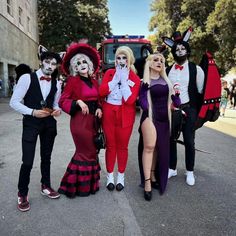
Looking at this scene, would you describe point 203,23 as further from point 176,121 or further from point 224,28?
point 176,121

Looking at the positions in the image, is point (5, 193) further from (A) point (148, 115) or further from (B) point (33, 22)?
(B) point (33, 22)

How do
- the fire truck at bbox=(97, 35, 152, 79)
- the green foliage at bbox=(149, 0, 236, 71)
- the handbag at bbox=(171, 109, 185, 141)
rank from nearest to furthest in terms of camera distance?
the handbag at bbox=(171, 109, 185, 141) < the fire truck at bbox=(97, 35, 152, 79) < the green foliage at bbox=(149, 0, 236, 71)

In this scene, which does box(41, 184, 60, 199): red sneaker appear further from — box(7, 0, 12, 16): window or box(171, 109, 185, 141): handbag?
box(7, 0, 12, 16): window

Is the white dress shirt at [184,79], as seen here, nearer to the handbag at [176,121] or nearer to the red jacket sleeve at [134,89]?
the handbag at [176,121]

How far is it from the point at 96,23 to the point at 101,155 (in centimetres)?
2470

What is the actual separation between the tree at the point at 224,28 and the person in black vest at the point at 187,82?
691 inches

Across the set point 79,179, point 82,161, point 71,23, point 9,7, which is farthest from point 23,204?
point 71,23

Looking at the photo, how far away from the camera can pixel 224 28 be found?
21047mm

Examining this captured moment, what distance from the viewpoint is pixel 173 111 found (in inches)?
155

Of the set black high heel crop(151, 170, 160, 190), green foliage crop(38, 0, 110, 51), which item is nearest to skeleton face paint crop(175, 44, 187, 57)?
black high heel crop(151, 170, 160, 190)

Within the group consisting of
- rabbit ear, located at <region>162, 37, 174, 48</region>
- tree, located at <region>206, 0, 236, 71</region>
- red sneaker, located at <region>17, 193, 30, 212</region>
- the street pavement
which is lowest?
the street pavement

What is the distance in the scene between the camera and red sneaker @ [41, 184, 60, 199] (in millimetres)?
3580

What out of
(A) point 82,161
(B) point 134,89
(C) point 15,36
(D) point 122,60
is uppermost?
(C) point 15,36

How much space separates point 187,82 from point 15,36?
20507 millimetres
